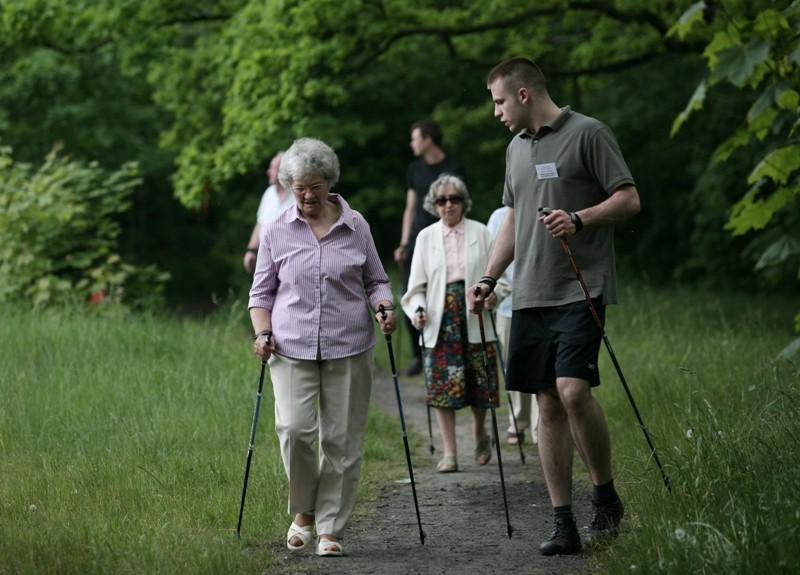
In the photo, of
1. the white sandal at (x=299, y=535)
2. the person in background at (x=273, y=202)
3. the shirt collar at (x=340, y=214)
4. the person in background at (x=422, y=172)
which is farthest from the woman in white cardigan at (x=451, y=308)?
the person in background at (x=273, y=202)

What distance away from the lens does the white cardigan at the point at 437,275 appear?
8.55 m

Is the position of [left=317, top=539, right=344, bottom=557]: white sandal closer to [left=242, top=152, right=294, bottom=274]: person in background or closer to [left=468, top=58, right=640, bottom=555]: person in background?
[left=468, top=58, right=640, bottom=555]: person in background

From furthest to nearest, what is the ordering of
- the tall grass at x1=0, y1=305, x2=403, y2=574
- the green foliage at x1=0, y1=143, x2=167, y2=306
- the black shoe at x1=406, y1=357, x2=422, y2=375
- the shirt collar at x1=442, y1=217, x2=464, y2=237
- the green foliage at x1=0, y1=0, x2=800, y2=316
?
the green foliage at x1=0, y1=0, x2=800, y2=316, the green foliage at x1=0, y1=143, x2=167, y2=306, the black shoe at x1=406, y1=357, x2=422, y2=375, the shirt collar at x1=442, y1=217, x2=464, y2=237, the tall grass at x1=0, y1=305, x2=403, y2=574

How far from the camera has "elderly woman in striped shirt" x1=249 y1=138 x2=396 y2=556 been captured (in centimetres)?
595

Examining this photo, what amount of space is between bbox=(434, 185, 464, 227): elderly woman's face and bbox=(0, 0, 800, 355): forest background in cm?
159

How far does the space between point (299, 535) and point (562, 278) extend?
178cm

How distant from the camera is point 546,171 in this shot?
5.80m

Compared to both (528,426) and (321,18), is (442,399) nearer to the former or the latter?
(528,426)

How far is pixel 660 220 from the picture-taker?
22.5m

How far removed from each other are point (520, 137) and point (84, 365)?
4893 mm

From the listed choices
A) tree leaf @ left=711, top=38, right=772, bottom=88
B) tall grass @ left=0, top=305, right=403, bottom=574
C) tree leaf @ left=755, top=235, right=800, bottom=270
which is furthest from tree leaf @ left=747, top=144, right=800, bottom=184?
tall grass @ left=0, top=305, right=403, bottom=574

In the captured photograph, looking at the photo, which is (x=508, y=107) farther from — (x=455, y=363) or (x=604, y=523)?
(x=455, y=363)

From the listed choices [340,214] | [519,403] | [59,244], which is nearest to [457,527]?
[340,214]

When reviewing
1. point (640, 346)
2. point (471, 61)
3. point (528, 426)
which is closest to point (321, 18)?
point (471, 61)
